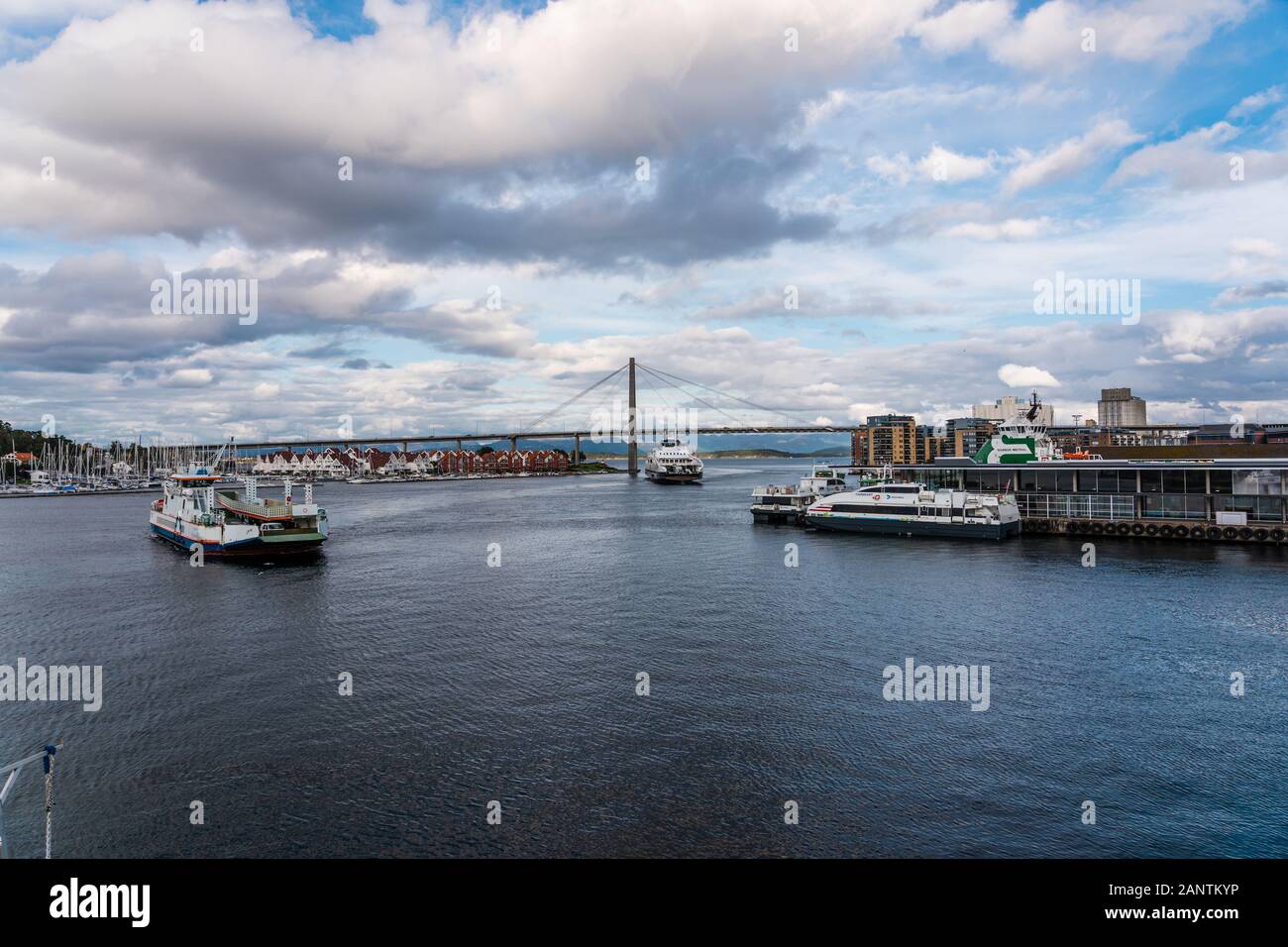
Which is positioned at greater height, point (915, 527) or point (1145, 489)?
point (1145, 489)

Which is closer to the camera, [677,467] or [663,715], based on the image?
[663,715]

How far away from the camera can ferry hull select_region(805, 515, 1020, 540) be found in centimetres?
4956

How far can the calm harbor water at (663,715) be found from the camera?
12.9m

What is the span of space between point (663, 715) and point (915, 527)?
126 ft

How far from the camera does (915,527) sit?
51531mm

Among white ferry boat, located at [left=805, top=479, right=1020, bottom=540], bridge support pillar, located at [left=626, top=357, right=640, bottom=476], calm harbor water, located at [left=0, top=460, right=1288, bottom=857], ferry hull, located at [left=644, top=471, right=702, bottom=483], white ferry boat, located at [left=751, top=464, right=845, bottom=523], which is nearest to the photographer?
calm harbor water, located at [left=0, top=460, right=1288, bottom=857]

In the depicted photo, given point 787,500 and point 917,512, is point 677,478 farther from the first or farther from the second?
point 917,512

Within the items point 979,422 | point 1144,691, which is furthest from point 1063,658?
point 979,422

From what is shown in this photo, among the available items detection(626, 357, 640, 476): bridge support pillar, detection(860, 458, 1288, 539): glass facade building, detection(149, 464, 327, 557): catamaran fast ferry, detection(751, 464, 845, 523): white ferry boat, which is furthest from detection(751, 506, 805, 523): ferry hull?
detection(626, 357, 640, 476): bridge support pillar

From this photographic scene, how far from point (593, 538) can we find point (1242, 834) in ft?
145

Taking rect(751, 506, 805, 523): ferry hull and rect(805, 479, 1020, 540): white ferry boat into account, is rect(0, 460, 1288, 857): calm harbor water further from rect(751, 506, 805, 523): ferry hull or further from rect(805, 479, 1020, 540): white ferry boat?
rect(751, 506, 805, 523): ferry hull

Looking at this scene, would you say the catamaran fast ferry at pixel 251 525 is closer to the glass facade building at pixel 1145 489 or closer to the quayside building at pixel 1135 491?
the quayside building at pixel 1135 491

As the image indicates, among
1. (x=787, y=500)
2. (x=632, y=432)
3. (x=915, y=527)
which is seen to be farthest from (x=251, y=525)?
(x=632, y=432)
